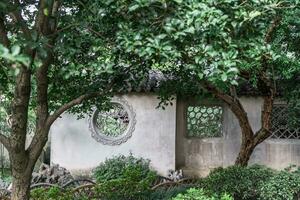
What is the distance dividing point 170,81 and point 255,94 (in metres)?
3.84

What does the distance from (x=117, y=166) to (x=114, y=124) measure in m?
1.21

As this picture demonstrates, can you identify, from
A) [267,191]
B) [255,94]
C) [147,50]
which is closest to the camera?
[147,50]

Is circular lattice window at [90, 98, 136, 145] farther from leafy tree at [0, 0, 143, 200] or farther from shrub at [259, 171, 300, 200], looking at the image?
leafy tree at [0, 0, 143, 200]

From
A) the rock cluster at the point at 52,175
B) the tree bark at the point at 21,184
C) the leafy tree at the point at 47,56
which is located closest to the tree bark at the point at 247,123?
the leafy tree at the point at 47,56

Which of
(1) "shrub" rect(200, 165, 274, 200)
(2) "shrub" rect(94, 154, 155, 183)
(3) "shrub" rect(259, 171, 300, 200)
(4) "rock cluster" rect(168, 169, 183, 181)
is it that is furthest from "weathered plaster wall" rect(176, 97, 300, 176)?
(3) "shrub" rect(259, 171, 300, 200)

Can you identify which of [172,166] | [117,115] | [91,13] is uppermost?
[91,13]

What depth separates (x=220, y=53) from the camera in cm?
361

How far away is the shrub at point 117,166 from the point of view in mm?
10711

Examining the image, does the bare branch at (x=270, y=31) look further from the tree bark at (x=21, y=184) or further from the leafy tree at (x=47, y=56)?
the tree bark at (x=21, y=184)

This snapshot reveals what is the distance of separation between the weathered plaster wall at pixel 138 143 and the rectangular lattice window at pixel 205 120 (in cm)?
58

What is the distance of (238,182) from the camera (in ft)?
23.7

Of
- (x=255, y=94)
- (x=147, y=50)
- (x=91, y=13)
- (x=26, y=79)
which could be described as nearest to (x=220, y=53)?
(x=147, y=50)

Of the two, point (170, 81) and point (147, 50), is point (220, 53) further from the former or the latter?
point (170, 81)

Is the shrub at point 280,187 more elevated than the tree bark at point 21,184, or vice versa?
the tree bark at point 21,184
